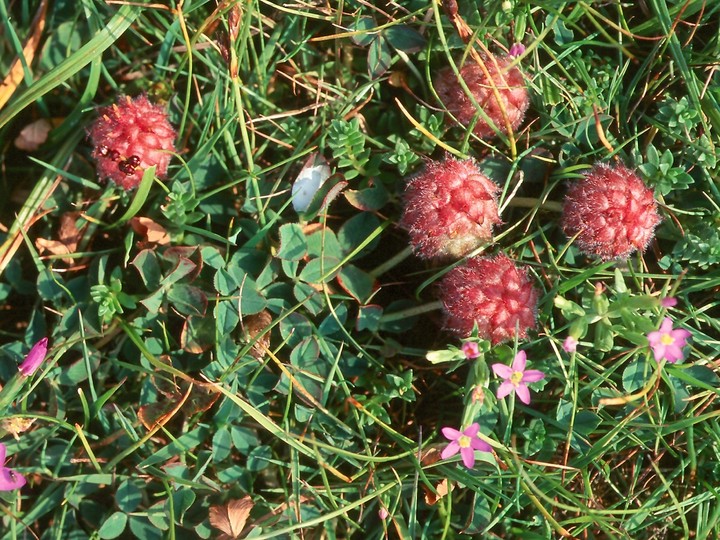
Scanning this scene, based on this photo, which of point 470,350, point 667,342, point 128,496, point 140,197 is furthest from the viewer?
point 128,496

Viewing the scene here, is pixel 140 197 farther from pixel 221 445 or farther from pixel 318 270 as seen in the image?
pixel 221 445

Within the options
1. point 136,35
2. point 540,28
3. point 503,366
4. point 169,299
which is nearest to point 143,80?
point 136,35

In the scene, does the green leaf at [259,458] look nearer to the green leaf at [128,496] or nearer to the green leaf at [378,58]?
the green leaf at [128,496]

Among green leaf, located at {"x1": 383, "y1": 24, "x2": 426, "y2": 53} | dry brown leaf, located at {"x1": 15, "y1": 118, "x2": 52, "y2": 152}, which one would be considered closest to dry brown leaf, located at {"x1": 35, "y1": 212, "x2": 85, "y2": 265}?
dry brown leaf, located at {"x1": 15, "y1": 118, "x2": 52, "y2": 152}

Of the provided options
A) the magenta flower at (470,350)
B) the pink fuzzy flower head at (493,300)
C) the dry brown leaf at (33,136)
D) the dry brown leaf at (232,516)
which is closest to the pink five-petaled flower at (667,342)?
the pink fuzzy flower head at (493,300)

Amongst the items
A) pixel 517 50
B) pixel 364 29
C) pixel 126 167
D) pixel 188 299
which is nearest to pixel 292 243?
pixel 188 299

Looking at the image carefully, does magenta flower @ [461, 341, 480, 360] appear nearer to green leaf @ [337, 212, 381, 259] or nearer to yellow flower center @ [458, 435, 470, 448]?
yellow flower center @ [458, 435, 470, 448]
